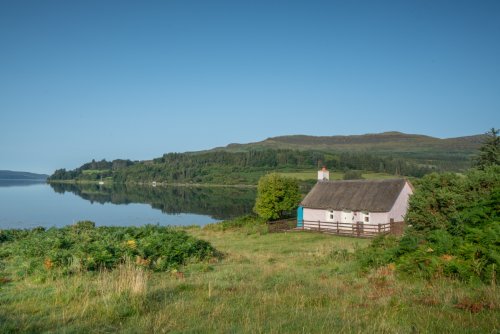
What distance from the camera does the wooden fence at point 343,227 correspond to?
1453 inches

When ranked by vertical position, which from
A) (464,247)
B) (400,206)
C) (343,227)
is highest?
(464,247)

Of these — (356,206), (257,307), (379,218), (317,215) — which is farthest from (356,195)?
(257,307)

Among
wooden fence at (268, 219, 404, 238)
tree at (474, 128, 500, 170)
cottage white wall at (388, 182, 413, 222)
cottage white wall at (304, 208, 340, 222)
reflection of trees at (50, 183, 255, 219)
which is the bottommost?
reflection of trees at (50, 183, 255, 219)

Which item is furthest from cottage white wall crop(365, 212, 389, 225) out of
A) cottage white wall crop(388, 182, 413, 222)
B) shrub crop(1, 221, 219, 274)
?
shrub crop(1, 221, 219, 274)

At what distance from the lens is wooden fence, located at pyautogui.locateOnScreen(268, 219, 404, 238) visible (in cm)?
3691

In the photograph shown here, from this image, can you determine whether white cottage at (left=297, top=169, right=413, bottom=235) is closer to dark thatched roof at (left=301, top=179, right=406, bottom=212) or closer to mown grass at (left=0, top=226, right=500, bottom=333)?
dark thatched roof at (left=301, top=179, right=406, bottom=212)

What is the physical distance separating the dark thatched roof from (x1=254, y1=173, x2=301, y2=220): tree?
3.12 meters

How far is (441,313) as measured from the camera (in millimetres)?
6980

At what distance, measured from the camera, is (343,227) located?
132 feet

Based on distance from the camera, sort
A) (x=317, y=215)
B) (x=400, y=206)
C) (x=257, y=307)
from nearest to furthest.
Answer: (x=257, y=307) → (x=400, y=206) → (x=317, y=215)

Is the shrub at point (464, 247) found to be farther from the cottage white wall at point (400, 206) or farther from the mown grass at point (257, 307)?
the cottage white wall at point (400, 206)

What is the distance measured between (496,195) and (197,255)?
11.2 meters

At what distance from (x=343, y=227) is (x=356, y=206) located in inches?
95.7

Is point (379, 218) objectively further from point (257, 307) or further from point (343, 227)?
point (257, 307)
